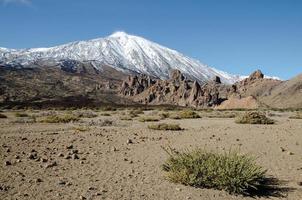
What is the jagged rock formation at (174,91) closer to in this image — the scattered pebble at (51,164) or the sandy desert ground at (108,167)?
the sandy desert ground at (108,167)

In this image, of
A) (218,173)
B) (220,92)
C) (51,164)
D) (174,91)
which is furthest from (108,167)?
(174,91)

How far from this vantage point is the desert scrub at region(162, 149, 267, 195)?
7.66m

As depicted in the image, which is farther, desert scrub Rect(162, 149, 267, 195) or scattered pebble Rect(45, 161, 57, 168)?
scattered pebble Rect(45, 161, 57, 168)

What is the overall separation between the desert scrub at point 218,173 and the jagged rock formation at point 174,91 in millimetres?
111439

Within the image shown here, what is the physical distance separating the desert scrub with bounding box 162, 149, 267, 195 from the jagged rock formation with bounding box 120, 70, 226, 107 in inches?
4387

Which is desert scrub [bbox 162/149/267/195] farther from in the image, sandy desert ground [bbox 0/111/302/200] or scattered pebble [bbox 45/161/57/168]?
scattered pebble [bbox 45/161/57/168]

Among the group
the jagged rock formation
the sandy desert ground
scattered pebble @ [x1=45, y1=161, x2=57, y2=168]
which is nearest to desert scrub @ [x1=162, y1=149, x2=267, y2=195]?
the sandy desert ground

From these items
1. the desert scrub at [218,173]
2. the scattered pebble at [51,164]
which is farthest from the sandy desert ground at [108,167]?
the desert scrub at [218,173]

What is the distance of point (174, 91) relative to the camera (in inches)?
5694

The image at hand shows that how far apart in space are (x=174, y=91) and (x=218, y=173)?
449ft

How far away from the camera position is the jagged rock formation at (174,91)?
125m

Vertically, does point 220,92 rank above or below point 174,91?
above

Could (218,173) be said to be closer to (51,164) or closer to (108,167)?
(108,167)

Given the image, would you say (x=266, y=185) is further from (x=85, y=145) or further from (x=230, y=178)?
(x=85, y=145)
